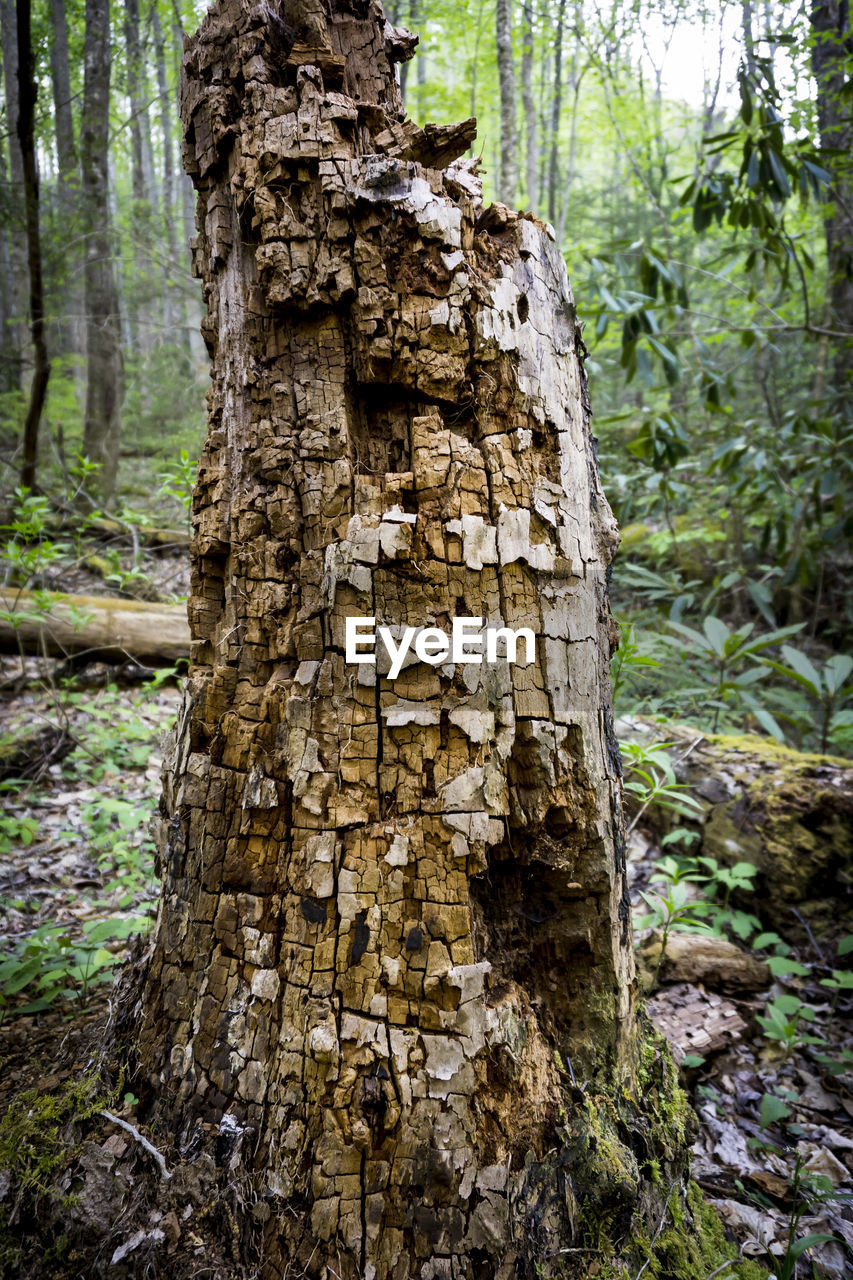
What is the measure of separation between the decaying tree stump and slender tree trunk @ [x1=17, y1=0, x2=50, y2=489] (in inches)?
128

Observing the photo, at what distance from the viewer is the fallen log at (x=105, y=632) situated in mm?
5141

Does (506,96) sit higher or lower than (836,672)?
higher

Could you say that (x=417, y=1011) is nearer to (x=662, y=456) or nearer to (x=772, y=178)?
(x=662, y=456)

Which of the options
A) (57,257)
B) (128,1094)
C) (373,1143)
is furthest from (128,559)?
(373,1143)

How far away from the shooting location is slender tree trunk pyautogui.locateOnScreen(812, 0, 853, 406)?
4.69 meters

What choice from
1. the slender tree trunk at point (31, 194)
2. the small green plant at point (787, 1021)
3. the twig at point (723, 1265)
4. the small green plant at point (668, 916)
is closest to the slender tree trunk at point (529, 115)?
the slender tree trunk at point (31, 194)

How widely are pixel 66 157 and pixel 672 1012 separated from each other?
1172cm

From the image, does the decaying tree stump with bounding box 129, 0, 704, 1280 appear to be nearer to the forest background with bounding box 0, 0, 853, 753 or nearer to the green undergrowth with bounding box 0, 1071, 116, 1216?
the green undergrowth with bounding box 0, 1071, 116, 1216

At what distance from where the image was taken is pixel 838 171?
463cm

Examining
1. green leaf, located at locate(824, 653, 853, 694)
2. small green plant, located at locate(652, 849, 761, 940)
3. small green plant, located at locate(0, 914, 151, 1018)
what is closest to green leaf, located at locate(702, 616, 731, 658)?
green leaf, located at locate(824, 653, 853, 694)

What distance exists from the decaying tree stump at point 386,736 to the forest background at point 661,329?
732 millimetres

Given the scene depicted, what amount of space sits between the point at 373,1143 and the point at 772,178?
513 cm

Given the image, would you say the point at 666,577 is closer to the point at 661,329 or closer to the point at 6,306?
the point at 661,329

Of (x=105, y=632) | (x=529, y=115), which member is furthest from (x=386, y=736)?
(x=529, y=115)
